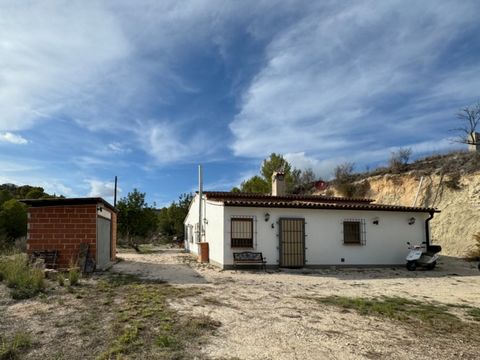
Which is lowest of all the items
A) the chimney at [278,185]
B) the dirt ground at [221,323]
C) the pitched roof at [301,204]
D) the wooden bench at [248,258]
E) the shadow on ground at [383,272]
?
the shadow on ground at [383,272]

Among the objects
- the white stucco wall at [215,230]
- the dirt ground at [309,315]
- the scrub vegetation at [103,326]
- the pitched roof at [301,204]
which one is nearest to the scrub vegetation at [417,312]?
the dirt ground at [309,315]

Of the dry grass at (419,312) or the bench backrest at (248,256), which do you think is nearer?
the dry grass at (419,312)

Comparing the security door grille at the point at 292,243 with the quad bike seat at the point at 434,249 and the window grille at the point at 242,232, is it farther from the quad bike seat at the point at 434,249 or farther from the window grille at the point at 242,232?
the quad bike seat at the point at 434,249

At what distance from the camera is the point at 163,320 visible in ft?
20.3

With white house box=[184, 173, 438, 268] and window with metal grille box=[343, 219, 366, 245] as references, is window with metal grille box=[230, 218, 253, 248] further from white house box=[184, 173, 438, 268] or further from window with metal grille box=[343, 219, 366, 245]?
window with metal grille box=[343, 219, 366, 245]

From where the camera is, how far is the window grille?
47.9ft

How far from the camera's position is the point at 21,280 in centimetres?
855

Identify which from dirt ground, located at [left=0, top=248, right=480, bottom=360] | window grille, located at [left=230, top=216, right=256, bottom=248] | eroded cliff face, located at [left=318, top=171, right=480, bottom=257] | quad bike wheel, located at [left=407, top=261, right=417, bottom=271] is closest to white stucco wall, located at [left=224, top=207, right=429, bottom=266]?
window grille, located at [left=230, top=216, right=256, bottom=248]

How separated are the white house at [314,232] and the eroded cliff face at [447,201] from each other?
4.29 meters

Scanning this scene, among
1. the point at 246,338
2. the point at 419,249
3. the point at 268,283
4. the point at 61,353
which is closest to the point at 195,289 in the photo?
the point at 268,283

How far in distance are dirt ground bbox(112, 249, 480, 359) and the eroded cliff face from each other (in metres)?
7.35

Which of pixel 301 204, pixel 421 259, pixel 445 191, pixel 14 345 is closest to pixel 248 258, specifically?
pixel 301 204

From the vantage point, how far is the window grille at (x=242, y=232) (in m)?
14.6

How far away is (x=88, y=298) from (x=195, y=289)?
253 centimetres
